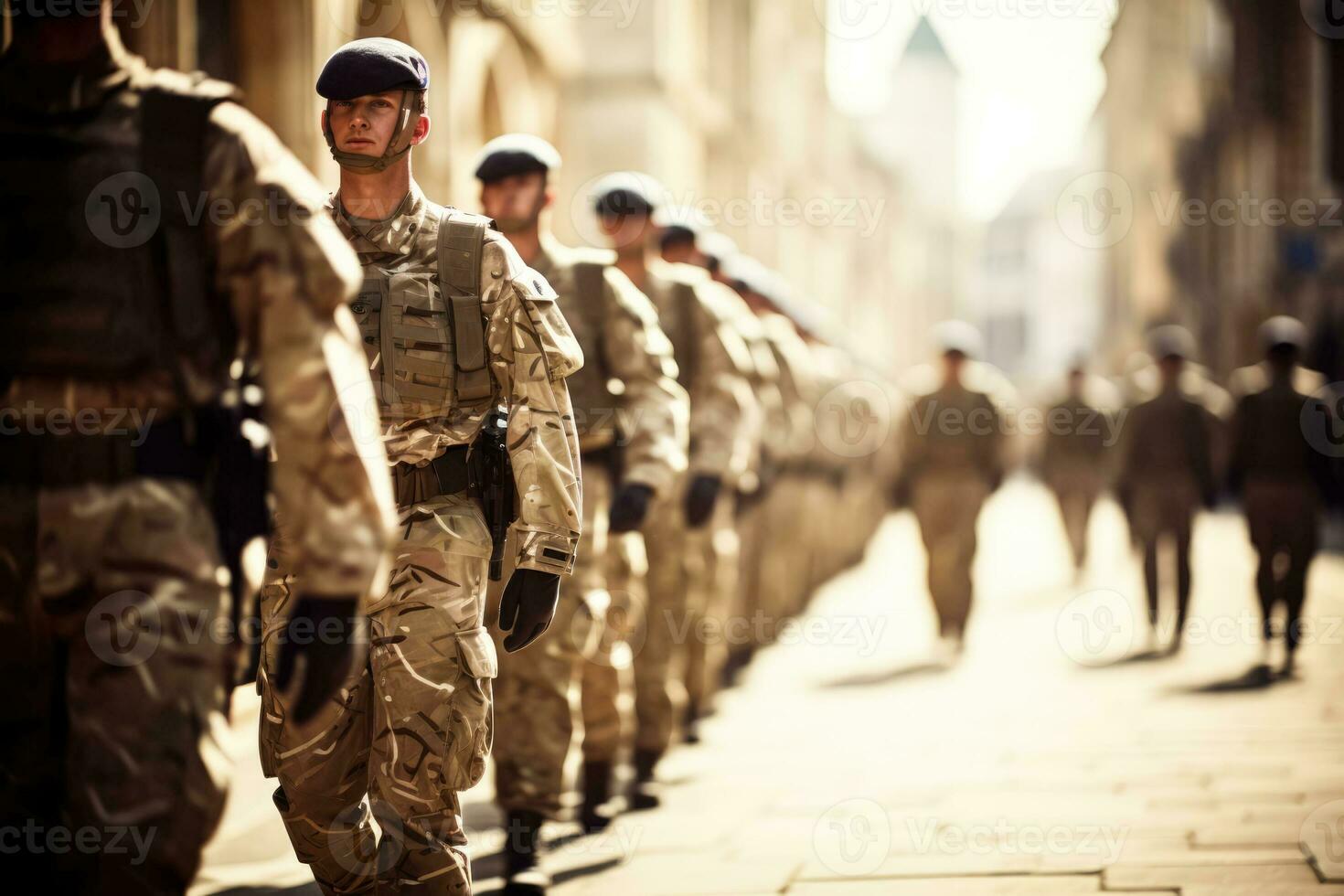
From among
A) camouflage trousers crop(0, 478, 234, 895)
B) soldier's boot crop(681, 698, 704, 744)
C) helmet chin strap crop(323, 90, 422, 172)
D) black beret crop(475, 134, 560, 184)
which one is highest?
black beret crop(475, 134, 560, 184)

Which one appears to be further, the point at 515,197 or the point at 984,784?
the point at 984,784

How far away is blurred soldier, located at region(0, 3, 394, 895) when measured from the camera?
2852mm

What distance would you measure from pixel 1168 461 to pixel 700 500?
5.90 m

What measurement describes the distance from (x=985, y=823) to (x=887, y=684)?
3996 millimetres

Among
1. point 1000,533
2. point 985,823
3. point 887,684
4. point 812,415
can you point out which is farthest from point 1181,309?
point 985,823

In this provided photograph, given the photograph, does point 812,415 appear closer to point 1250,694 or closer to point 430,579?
point 1250,694

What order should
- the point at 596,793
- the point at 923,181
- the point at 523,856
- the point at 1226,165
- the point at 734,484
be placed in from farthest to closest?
the point at 923,181 → the point at 1226,165 → the point at 734,484 → the point at 596,793 → the point at 523,856

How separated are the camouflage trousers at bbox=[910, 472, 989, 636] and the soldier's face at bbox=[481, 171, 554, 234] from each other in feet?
22.0

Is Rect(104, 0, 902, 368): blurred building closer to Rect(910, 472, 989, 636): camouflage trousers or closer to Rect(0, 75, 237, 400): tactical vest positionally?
Rect(910, 472, 989, 636): camouflage trousers

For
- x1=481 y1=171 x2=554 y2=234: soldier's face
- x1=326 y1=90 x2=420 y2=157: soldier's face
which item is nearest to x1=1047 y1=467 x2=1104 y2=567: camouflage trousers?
x1=481 y1=171 x2=554 y2=234: soldier's face

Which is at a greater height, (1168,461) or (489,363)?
(489,363)

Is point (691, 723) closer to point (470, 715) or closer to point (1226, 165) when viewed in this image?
point (470, 715)

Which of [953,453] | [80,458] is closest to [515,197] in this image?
[80,458]

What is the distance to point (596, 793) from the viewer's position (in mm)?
6168
